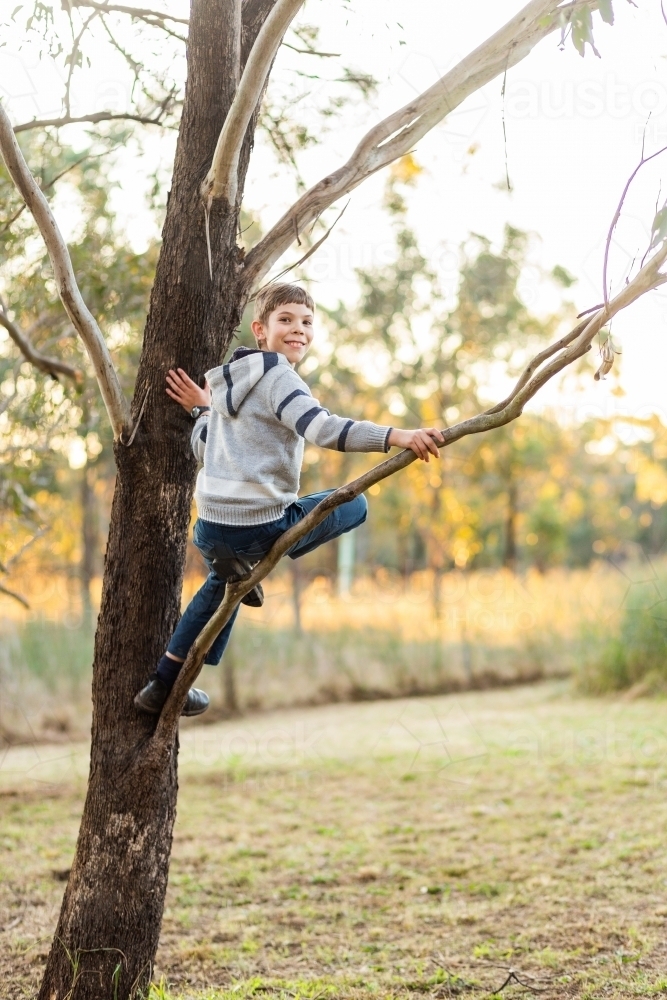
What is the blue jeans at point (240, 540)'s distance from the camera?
2609 millimetres

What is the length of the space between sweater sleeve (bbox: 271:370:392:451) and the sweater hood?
0.06m

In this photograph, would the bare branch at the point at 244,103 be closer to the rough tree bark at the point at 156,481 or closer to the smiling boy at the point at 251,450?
the rough tree bark at the point at 156,481

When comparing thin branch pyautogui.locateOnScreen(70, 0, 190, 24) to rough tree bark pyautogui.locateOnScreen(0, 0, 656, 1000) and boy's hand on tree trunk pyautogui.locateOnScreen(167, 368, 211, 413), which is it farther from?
boy's hand on tree trunk pyautogui.locateOnScreen(167, 368, 211, 413)

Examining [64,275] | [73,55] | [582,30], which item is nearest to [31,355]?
[73,55]

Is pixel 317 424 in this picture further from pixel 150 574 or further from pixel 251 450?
pixel 150 574

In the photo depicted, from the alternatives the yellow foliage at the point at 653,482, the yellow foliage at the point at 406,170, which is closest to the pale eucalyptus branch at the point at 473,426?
the yellow foliage at the point at 406,170

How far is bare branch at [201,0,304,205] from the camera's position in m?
2.36

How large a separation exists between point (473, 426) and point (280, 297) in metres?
0.77

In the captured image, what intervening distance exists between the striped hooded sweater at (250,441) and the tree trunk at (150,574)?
212 millimetres

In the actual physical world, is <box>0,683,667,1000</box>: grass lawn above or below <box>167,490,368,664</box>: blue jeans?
below

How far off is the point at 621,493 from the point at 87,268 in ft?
74.7

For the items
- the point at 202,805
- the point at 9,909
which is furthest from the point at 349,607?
the point at 9,909

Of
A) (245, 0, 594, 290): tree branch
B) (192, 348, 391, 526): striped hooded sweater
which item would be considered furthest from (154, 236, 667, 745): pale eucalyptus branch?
(245, 0, 594, 290): tree branch

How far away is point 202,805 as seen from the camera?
574 cm
